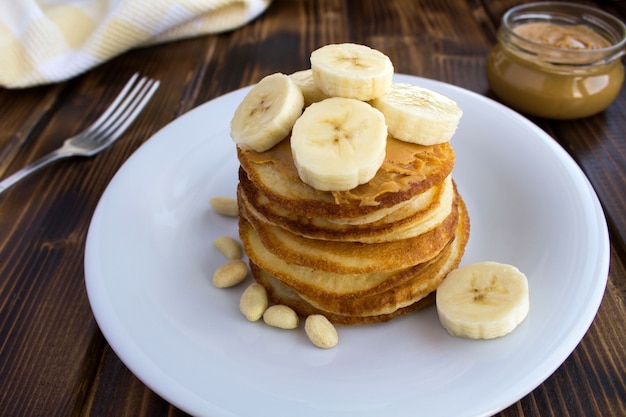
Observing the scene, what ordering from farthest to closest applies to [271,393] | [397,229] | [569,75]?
[569,75] → [397,229] → [271,393]

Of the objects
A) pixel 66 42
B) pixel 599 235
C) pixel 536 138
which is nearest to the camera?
pixel 599 235

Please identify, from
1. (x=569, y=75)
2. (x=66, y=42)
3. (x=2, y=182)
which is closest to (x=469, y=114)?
(x=569, y=75)

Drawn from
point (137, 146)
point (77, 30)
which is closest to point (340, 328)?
point (137, 146)

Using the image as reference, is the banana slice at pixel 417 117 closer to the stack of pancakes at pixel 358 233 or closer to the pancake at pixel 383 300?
the stack of pancakes at pixel 358 233

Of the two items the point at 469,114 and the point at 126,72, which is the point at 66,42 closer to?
the point at 126,72

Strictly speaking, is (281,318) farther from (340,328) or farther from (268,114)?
(268,114)

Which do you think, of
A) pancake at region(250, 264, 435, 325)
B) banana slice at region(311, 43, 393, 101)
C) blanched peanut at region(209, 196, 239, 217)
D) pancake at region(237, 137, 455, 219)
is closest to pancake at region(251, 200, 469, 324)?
pancake at region(250, 264, 435, 325)

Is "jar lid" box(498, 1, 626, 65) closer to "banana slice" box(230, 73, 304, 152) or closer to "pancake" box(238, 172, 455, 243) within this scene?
"pancake" box(238, 172, 455, 243)
